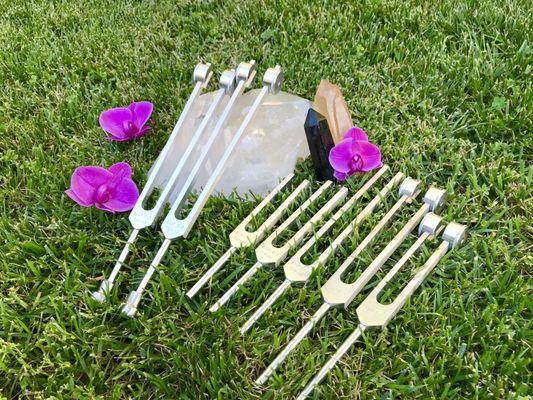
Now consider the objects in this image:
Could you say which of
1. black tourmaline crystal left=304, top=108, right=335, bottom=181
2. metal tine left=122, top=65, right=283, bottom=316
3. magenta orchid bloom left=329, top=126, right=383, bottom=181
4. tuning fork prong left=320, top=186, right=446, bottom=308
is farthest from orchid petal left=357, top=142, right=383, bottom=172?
metal tine left=122, top=65, right=283, bottom=316

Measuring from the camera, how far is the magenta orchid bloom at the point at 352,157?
7.02 feet

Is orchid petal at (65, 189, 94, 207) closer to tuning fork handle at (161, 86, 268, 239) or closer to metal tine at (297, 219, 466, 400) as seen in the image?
tuning fork handle at (161, 86, 268, 239)

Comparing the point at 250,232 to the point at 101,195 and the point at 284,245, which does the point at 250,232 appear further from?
the point at 101,195

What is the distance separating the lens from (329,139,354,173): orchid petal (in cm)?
213

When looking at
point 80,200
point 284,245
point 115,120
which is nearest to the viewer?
point 284,245

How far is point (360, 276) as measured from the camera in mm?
1823

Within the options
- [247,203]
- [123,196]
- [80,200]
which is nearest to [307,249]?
[247,203]

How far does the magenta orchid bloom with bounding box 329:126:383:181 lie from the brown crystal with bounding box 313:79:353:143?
9cm

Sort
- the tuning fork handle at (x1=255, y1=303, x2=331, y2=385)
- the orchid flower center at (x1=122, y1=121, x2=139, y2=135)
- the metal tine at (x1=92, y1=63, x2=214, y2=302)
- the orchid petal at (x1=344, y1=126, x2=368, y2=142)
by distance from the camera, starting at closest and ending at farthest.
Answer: the tuning fork handle at (x1=255, y1=303, x2=331, y2=385), the metal tine at (x1=92, y1=63, x2=214, y2=302), the orchid petal at (x1=344, y1=126, x2=368, y2=142), the orchid flower center at (x1=122, y1=121, x2=139, y2=135)

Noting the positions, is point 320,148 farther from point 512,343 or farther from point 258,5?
point 258,5

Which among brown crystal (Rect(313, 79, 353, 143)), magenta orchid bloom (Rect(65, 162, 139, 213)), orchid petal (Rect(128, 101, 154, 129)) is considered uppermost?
brown crystal (Rect(313, 79, 353, 143))

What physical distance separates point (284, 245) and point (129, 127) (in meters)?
0.87

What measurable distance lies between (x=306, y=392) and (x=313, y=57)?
5.82 feet

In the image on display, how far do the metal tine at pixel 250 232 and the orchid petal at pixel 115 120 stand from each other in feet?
2.31
